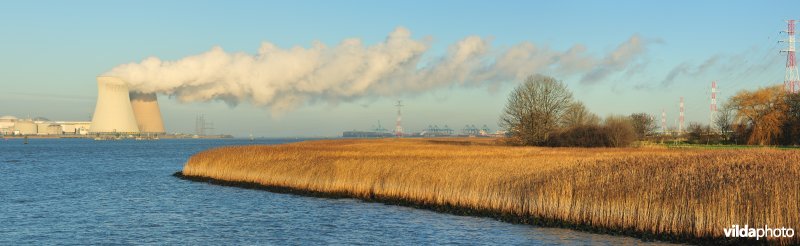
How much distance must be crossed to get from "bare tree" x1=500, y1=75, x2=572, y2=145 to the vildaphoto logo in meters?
51.2

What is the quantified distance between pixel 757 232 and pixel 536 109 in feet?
174

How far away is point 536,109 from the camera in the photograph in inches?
2719

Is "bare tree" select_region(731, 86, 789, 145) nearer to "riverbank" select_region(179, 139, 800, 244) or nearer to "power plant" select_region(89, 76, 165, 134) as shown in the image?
"riverbank" select_region(179, 139, 800, 244)

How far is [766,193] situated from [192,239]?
1692 cm

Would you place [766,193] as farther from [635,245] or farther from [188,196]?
[188,196]

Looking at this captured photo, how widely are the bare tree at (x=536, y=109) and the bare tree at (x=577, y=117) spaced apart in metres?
2.13

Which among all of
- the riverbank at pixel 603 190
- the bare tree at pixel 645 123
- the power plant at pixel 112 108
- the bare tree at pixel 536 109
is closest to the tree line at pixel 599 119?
the bare tree at pixel 536 109

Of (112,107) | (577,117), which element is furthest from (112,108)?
(577,117)

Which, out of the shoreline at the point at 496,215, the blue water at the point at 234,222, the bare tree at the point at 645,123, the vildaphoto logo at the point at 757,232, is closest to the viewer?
the vildaphoto logo at the point at 757,232

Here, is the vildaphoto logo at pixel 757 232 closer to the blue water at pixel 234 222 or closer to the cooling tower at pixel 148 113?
the blue water at pixel 234 222

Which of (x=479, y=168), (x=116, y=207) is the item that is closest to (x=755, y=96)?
(x=479, y=168)

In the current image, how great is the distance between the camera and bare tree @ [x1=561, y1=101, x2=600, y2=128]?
7275 centimetres

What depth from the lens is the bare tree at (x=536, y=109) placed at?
68.8m

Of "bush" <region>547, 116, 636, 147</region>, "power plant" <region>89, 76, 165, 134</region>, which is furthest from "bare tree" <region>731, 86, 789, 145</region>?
"power plant" <region>89, 76, 165, 134</region>
